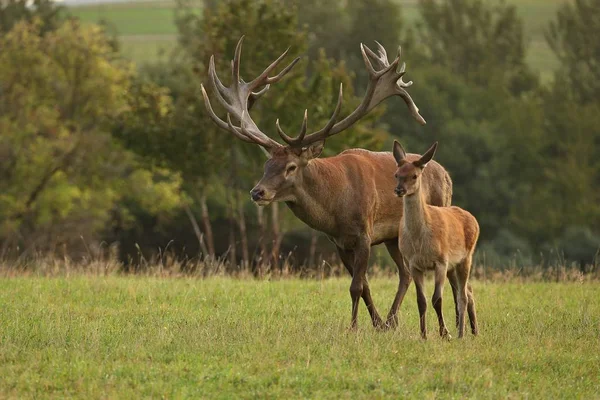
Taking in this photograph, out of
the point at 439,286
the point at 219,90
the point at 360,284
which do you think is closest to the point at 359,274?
the point at 360,284

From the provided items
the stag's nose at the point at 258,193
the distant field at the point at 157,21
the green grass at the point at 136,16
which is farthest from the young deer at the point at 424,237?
the green grass at the point at 136,16

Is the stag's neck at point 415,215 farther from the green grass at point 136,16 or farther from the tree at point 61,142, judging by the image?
the green grass at point 136,16

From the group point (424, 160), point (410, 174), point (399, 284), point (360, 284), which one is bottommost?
point (399, 284)

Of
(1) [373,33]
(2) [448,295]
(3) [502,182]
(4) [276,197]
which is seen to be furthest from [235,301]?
(1) [373,33]

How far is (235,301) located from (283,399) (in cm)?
524

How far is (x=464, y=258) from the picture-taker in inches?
451

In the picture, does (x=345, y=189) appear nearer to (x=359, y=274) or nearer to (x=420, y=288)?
(x=359, y=274)

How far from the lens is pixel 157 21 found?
411 feet

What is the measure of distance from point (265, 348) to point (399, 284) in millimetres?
2784

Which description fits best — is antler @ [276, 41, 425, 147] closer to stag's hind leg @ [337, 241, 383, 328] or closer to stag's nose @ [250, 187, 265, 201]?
stag's nose @ [250, 187, 265, 201]

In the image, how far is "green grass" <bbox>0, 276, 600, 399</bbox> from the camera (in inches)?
338

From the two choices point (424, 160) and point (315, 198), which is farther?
point (315, 198)

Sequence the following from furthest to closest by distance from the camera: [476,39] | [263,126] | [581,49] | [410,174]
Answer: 1. [476,39]
2. [581,49]
3. [263,126]
4. [410,174]

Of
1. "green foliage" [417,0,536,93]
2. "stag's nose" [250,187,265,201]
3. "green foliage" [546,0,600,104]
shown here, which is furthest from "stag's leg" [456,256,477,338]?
"green foliage" [417,0,536,93]
